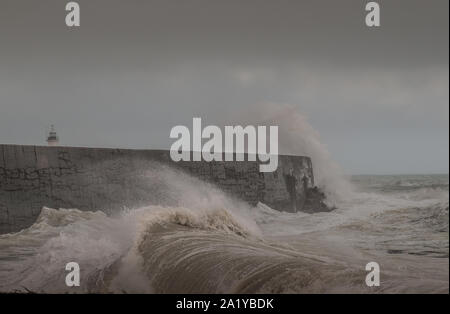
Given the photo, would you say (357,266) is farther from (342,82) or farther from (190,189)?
(190,189)

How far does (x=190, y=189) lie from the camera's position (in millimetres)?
5254

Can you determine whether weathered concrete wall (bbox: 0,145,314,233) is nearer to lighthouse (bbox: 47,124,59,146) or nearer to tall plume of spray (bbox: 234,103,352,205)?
lighthouse (bbox: 47,124,59,146)

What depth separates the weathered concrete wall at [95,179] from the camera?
5148 mm

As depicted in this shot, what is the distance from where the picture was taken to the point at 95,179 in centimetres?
533

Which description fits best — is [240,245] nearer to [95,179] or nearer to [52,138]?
[95,179]

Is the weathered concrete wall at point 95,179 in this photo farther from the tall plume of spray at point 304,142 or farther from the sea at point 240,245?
the tall plume of spray at point 304,142

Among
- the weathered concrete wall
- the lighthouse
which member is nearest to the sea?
the weathered concrete wall

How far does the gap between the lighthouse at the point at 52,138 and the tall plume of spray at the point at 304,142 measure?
5.42ft

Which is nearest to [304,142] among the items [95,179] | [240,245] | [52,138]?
[240,245]

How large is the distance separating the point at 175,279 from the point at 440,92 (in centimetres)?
200

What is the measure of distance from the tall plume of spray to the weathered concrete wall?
0.23m

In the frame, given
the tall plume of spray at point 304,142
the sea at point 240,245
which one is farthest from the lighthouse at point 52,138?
the tall plume of spray at point 304,142
